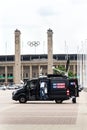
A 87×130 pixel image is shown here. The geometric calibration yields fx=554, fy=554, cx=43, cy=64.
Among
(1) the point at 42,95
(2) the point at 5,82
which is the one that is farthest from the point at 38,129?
(2) the point at 5,82

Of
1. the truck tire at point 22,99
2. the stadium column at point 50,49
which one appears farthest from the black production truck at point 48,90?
the stadium column at point 50,49

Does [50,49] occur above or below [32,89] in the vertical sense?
above

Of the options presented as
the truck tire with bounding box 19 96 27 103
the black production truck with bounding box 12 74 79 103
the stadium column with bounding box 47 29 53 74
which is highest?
the stadium column with bounding box 47 29 53 74

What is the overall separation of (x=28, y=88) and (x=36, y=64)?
151m

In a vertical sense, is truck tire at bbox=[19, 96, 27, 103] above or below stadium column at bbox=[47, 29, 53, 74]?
below

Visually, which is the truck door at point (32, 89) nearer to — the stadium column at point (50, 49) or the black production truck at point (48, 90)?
the black production truck at point (48, 90)

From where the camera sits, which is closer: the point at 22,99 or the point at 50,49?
the point at 22,99

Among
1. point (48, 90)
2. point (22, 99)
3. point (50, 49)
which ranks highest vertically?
point (50, 49)

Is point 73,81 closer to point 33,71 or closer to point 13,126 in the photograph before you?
point 13,126

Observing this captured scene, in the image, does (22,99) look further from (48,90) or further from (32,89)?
(48,90)

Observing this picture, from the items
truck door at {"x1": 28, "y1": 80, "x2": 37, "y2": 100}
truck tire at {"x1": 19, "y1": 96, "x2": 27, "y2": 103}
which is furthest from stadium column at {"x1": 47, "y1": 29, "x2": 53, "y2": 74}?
truck tire at {"x1": 19, "y1": 96, "x2": 27, "y2": 103}

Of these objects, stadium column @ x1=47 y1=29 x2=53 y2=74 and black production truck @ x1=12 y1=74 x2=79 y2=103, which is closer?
black production truck @ x1=12 y1=74 x2=79 y2=103

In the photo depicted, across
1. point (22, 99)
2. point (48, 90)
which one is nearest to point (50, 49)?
point (48, 90)

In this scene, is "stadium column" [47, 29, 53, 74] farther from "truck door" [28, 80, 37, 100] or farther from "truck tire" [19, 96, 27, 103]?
"truck tire" [19, 96, 27, 103]
